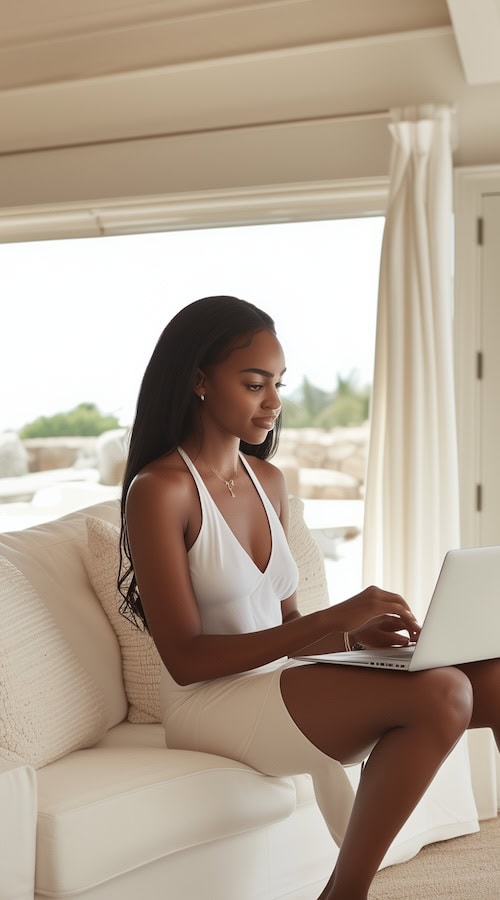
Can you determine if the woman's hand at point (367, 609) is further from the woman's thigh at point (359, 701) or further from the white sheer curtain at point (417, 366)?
the white sheer curtain at point (417, 366)

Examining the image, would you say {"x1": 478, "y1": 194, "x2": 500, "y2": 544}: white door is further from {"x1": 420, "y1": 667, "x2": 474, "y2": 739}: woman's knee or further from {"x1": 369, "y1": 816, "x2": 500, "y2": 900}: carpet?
{"x1": 420, "y1": 667, "x2": 474, "y2": 739}: woman's knee

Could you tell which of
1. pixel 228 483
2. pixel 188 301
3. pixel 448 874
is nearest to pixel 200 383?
pixel 228 483

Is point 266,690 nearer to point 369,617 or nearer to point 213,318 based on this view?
point 369,617

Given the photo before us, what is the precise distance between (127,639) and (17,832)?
0.85m

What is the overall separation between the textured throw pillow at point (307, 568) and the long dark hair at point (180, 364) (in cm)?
81

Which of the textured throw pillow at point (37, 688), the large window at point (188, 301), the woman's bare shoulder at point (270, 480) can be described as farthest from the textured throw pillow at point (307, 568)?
the large window at point (188, 301)

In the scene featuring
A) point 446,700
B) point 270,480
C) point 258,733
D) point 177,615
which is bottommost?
point 258,733

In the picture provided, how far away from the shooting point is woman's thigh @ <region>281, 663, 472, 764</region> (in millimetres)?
1781

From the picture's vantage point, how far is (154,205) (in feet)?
13.0

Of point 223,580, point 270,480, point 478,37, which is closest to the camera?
point 223,580

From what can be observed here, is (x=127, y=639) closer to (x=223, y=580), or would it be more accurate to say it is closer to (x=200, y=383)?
(x=223, y=580)

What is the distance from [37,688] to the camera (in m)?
2.13

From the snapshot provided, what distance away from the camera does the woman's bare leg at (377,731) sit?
1.74 m

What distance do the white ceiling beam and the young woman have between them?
120 centimetres
